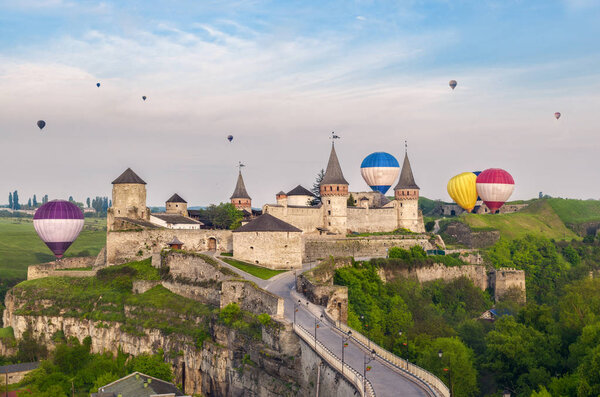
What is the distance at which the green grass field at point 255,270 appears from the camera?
6462 cm

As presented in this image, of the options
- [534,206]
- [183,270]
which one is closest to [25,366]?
[183,270]

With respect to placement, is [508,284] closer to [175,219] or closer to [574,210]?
[175,219]

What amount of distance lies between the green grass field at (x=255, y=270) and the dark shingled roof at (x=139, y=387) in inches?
604

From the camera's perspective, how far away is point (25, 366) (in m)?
67.3

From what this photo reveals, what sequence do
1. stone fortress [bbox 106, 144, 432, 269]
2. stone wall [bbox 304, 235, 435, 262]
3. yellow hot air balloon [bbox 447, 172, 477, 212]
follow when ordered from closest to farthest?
stone fortress [bbox 106, 144, 432, 269], stone wall [bbox 304, 235, 435, 262], yellow hot air balloon [bbox 447, 172, 477, 212]

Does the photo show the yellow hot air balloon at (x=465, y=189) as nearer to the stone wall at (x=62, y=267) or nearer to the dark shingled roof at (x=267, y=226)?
the dark shingled roof at (x=267, y=226)

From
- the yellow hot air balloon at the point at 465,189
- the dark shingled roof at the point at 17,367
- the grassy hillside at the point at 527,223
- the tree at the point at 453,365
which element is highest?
the yellow hot air balloon at the point at 465,189

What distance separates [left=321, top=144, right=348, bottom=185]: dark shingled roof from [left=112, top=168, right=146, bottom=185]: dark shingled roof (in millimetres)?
22430

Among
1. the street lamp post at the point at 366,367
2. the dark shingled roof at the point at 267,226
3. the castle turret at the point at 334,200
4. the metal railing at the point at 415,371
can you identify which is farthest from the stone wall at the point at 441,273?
the street lamp post at the point at 366,367

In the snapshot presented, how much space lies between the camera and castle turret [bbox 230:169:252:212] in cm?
9931

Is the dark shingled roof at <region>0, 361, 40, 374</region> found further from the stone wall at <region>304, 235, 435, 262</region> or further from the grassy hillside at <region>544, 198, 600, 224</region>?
the grassy hillside at <region>544, 198, 600, 224</region>

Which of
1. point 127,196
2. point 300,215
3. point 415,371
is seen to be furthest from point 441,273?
point 415,371

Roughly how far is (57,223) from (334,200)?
111ft

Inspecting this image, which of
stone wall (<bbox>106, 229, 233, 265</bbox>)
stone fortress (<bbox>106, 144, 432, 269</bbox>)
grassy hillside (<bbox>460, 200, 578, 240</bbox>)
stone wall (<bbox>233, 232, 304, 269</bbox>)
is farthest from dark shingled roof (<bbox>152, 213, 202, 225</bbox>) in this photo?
grassy hillside (<bbox>460, 200, 578, 240</bbox>)
